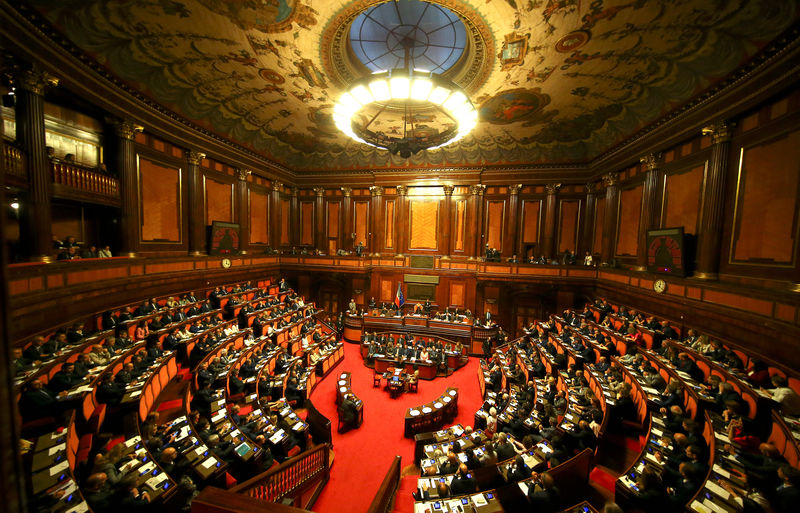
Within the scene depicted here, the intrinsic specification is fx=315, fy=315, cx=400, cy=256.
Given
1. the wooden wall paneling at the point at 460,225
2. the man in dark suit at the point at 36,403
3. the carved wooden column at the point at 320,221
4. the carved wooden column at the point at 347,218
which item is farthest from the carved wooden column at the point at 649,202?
the man in dark suit at the point at 36,403

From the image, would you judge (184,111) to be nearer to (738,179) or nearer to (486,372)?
(486,372)

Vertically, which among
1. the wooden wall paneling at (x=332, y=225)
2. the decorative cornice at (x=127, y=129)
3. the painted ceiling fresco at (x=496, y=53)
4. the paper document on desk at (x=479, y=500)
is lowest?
the paper document on desk at (x=479, y=500)

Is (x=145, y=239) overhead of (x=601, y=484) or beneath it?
overhead

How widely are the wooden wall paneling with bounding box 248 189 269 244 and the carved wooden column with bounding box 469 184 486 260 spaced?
10402mm

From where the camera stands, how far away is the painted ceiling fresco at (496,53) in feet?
22.5

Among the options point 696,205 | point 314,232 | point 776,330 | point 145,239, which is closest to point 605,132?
point 696,205

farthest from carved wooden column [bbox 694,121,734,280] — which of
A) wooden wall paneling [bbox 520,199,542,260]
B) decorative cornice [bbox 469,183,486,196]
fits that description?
decorative cornice [bbox 469,183,486,196]

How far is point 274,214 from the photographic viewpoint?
16.1 meters

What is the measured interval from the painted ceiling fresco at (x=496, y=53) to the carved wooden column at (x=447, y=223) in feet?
13.9

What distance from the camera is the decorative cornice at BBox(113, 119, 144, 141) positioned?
352 inches

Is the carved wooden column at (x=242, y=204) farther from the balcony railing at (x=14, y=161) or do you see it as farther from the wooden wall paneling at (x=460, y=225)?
the wooden wall paneling at (x=460, y=225)

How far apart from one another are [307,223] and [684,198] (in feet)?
53.0

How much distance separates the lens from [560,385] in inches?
330

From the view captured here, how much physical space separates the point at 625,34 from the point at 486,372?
9796mm
